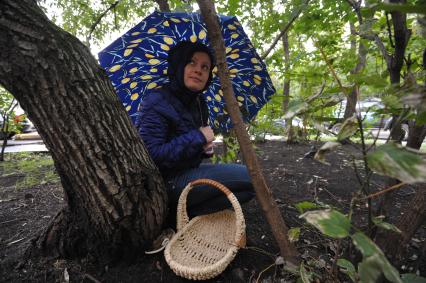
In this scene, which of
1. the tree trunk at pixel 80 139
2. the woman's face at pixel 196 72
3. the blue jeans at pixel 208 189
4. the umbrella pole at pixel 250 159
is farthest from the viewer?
the woman's face at pixel 196 72

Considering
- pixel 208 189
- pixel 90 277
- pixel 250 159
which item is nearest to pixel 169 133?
pixel 208 189

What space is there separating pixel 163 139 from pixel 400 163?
1.42 metres

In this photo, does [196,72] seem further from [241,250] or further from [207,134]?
[241,250]

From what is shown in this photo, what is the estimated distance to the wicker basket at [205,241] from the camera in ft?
4.41

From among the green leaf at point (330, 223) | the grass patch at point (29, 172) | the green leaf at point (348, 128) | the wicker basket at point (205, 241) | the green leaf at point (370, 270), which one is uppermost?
the green leaf at point (348, 128)

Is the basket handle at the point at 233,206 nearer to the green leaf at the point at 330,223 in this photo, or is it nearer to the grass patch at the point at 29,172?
the green leaf at the point at 330,223

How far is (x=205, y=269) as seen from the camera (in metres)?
1.31

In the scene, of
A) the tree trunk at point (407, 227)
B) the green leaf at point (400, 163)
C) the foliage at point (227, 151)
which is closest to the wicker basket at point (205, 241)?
the tree trunk at point (407, 227)

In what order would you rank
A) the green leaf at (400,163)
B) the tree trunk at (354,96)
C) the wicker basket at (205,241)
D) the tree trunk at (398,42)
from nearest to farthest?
the green leaf at (400,163)
the tree trunk at (354,96)
the tree trunk at (398,42)
the wicker basket at (205,241)

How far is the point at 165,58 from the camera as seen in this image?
2105mm

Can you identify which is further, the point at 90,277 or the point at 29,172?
the point at 29,172

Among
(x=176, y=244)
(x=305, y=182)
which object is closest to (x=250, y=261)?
(x=176, y=244)

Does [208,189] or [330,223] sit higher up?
[330,223]

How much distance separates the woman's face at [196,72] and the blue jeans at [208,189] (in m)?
0.61
